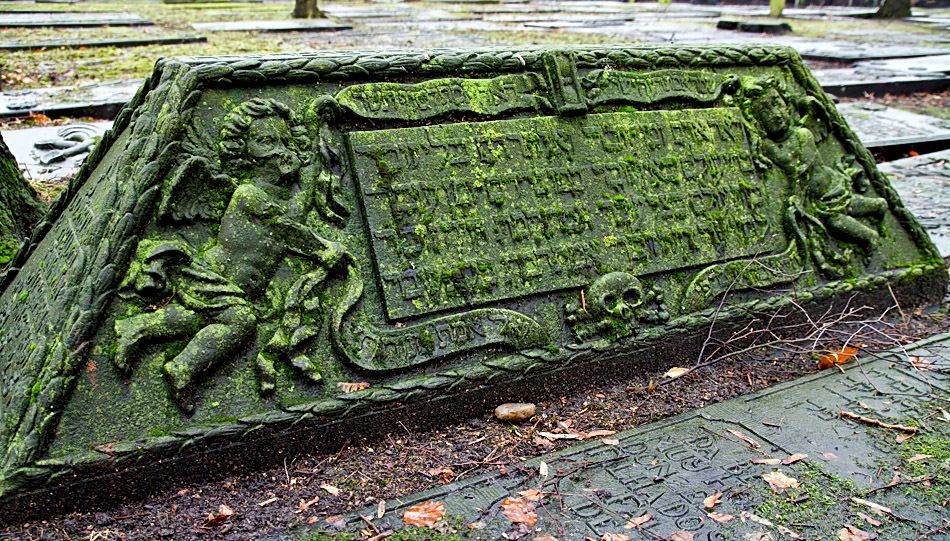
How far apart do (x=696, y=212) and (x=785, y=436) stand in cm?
115

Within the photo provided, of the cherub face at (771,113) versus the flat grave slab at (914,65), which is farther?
the flat grave slab at (914,65)

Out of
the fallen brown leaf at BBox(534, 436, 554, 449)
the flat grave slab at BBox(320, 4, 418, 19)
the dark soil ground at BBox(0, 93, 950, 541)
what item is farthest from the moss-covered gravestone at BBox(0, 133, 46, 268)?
the flat grave slab at BBox(320, 4, 418, 19)

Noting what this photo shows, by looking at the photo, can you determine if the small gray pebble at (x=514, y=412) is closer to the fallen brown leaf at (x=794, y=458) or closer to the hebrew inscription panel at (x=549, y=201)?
the hebrew inscription panel at (x=549, y=201)

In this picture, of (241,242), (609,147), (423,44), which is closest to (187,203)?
(241,242)

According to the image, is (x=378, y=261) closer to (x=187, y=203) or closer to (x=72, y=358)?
(x=187, y=203)

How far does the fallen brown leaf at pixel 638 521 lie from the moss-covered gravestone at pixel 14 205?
325 cm

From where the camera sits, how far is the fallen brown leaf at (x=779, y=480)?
2851mm

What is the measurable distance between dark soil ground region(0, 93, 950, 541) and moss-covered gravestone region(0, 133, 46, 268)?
2.00m

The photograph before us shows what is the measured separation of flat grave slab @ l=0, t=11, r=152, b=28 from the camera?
13312 millimetres

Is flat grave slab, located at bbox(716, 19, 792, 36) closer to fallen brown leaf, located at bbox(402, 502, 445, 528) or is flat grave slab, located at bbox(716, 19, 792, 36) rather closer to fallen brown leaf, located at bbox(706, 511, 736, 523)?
fallen brown leaf, located at bbox(706, 511, 736, 523)

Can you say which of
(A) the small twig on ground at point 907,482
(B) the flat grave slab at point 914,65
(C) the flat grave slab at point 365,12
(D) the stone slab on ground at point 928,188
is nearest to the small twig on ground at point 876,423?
(A) the small twig on ground at point 907,482

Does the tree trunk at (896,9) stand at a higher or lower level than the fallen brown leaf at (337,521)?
higher

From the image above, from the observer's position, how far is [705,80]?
4.07 m

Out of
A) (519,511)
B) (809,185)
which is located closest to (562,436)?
(519,511)
